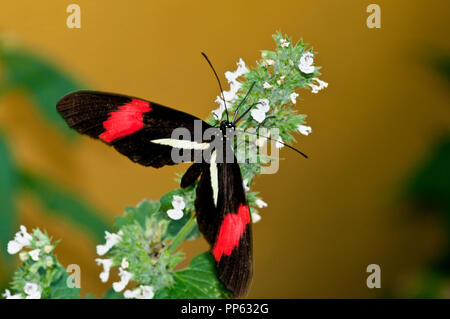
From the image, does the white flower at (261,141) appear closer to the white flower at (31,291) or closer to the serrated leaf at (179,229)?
the serrated leaf at (179,229)

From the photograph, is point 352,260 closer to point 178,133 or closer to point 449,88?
point 449,88

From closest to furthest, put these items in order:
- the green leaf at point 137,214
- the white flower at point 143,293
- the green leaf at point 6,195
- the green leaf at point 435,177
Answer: the white flower at point 143,293 → the green leaf at point 137,214 → the green leaf at point 6,195 → the green leaf at point 435,177

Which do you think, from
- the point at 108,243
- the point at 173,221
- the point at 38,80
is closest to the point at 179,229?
the point at 173,221

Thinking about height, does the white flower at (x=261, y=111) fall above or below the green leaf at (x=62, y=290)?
above

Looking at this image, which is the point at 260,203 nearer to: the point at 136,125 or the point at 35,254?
the point at 136,125

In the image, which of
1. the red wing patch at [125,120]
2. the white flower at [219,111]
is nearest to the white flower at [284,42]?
the white flower at [219,111]

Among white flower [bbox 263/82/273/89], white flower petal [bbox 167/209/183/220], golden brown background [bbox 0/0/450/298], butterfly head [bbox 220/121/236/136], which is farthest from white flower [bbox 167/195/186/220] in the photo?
golden brown background [bbox 0/0/450/298]

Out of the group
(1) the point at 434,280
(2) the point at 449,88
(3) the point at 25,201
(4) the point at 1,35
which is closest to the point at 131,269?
(4) the point at 1,35

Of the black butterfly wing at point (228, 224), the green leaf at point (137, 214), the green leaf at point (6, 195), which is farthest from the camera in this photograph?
the green leaf at point (6, 195)
